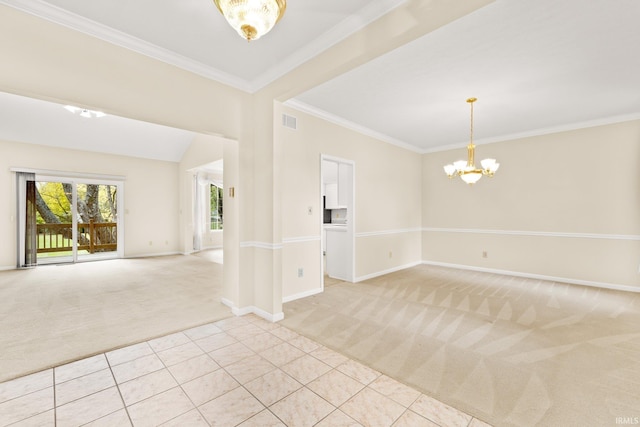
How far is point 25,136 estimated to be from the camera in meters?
5.96

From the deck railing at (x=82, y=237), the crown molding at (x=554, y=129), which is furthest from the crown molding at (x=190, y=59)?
the deck railing at (x=82, y=237)

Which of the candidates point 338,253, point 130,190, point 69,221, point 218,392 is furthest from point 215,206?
point 218,392

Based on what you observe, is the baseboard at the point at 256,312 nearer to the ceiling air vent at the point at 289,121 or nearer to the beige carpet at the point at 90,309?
the beige carpet at the point at 90,309

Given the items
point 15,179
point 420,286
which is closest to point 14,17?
point 420,286

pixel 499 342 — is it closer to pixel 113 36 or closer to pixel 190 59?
pixel 190 59

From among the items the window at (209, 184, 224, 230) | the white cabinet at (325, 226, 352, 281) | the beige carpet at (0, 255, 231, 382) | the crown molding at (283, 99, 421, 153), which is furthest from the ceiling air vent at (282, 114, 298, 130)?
the window at (209, 184, 224, 230)

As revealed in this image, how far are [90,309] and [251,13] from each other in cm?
409

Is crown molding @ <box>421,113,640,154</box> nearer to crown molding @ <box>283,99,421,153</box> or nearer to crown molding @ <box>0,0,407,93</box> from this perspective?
crown molding @ <box>283,99,421,153</box>

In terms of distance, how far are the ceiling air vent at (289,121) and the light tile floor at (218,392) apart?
2889 millimetres

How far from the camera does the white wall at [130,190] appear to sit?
5.90 metres

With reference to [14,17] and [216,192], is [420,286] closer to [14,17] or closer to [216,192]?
[14,17]

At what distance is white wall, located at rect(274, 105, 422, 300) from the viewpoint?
4008 millimetres

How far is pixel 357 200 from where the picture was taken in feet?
16.5

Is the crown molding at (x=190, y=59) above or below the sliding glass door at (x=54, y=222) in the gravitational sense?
above
